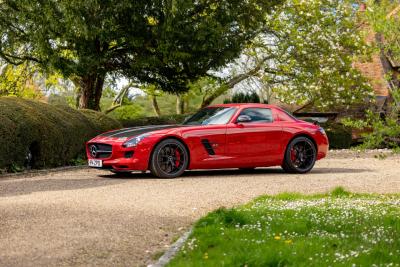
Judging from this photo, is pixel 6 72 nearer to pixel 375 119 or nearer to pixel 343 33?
pixel 343 33

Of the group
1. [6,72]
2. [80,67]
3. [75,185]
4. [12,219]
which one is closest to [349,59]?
[80,67]

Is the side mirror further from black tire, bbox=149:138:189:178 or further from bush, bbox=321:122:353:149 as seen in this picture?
bush, bbox=321:122:353:149

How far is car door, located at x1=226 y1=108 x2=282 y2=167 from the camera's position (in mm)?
14648

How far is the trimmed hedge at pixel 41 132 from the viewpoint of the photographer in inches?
586

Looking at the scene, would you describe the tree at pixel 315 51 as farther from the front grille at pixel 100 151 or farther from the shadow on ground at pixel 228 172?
the front grille at pixel 100 151

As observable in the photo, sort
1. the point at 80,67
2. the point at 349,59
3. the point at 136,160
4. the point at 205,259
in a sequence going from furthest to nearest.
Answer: the point at 349,59 < the point at 80,67 < the point at 136,160 < the point at 205,259

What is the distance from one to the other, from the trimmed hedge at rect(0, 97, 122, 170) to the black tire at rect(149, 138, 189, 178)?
3.40 metres

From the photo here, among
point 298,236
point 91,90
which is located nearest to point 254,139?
point 298,236

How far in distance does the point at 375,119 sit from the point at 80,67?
564 inches

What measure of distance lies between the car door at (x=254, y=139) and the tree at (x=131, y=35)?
5.82m

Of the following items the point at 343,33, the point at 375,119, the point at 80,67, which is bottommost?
the point at 375,119

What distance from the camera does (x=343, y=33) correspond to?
2892 cm

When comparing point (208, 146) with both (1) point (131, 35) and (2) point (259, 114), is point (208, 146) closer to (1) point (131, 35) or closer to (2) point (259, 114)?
(2) point (259, 114)

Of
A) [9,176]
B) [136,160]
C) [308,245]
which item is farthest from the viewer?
[9,176]
